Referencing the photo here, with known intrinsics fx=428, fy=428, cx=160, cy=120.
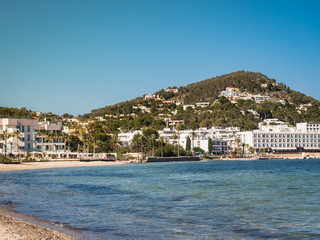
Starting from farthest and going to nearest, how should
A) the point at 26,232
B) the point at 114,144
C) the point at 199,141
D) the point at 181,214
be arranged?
the point at 199,141, the point at 114,144, the point at 181,214, the point at 26,232

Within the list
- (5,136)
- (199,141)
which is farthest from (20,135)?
(199,141)

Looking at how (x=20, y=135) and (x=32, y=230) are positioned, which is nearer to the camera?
(x=32, y=230)

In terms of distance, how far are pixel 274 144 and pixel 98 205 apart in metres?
158

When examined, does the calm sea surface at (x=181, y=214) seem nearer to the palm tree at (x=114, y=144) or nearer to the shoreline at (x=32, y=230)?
the shoreline at (x=32, y=230)

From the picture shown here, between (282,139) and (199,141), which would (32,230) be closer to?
(199,141)

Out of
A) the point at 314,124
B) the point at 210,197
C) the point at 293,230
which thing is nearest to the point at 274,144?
the point at 314,124

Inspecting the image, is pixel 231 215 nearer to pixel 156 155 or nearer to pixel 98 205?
pixel 98 205

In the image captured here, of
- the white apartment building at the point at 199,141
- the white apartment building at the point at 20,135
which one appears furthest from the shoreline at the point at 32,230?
the white apartment building at the point at 199,141

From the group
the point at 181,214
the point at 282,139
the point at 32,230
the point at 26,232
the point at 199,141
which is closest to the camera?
the point at 26,232

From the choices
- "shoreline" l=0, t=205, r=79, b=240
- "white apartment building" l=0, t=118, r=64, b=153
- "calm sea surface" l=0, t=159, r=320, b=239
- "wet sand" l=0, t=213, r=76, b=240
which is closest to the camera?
"wet sand" l=0, t=213, r=76, b=240

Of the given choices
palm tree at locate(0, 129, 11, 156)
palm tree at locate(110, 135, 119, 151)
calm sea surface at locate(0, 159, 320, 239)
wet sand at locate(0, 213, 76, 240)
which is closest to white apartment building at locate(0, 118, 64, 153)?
palm tree at locate(0, 129, 11, 156)

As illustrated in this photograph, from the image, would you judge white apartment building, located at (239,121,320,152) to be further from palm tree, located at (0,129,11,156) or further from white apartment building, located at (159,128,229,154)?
palm tree, located at (0,129,11,156)

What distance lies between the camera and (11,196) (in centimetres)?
2672

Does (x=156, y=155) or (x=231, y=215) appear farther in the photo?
(x=156, y=155)
